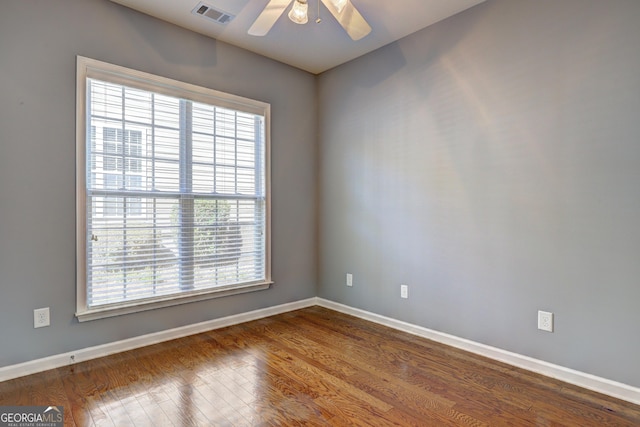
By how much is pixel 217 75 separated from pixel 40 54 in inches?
51.7

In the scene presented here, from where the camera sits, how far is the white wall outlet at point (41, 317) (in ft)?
7.79

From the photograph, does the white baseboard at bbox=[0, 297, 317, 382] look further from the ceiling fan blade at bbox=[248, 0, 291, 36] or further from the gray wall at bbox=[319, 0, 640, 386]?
the ceiling fan blade at bbox=[248, 0, 291, 36]

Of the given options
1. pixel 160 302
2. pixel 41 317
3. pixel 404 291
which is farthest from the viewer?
pixel 404 291

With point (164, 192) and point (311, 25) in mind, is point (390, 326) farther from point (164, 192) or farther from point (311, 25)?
point (311, 25)

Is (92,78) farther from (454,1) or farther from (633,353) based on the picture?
(633,353)

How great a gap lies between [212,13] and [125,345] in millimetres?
2752

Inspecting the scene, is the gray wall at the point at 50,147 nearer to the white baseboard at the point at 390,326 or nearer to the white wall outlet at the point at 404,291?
the white baseboard at the point at 390,326

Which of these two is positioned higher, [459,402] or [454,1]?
[454,1]

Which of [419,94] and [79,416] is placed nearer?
[79,416]

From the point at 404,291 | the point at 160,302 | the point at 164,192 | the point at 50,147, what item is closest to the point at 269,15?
the point at 164,192

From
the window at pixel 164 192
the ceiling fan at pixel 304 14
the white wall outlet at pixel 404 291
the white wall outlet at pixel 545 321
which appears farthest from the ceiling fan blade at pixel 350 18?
the white wall outlet at pixel 545 321

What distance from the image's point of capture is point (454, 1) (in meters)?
2.64

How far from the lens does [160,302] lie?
2.92 metres

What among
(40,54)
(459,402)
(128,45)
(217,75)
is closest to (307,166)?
(217,75)
